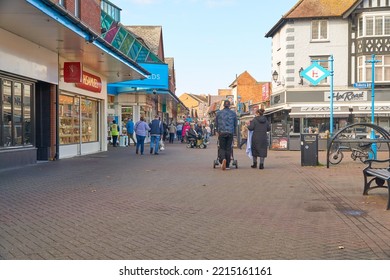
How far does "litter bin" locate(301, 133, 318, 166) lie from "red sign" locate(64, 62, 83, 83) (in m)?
7.78

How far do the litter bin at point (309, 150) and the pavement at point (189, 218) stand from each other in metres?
3.29

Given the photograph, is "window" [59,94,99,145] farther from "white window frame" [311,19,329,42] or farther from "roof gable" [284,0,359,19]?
"white window frame" [311,19,329,42]

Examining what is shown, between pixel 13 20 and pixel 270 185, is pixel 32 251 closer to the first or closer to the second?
pixel 270 185

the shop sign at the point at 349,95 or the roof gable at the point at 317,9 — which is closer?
the roof gable at the point at 317,9

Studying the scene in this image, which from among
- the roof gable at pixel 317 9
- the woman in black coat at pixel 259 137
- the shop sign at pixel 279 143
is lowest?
the shop sign at pixel 279 143

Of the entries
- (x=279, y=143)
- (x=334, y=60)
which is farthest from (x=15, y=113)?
(x=334, y=60)

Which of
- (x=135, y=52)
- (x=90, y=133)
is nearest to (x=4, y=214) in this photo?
(x=90, y=133)

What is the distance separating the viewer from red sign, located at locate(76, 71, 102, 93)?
19.9m

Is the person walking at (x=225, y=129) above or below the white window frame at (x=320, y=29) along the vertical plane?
below

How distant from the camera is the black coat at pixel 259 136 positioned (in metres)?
14.4

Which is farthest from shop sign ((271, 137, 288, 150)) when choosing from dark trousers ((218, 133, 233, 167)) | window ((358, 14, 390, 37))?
dark trousers ((218, 133, 233, 167))

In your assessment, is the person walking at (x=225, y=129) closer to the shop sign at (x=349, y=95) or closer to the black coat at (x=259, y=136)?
the black coat at (x=259, y=136)

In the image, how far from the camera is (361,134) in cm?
2703

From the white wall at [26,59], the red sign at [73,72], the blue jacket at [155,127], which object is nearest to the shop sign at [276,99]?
the blue jacket at [155,127]
